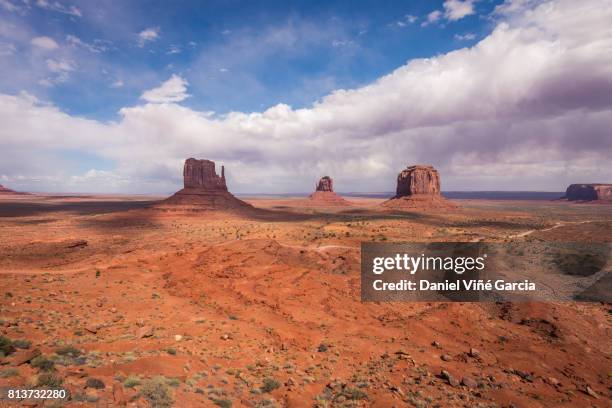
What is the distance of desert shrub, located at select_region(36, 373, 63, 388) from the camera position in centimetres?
862

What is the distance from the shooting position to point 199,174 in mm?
106812

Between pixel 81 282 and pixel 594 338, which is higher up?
pixel 81 282

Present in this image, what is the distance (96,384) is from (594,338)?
80.4ft

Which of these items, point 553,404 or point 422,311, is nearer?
point 553,404

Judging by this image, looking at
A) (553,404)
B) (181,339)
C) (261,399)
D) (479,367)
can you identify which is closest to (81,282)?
(181,339)

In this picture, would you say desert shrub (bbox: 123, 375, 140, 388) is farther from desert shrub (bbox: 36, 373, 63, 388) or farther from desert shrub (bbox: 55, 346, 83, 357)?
desert shrub (bbox: 55, 346, 83, 357)

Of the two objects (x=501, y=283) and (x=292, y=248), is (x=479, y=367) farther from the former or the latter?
(x=292, y=248)

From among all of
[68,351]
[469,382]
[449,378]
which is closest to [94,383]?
[68,351]

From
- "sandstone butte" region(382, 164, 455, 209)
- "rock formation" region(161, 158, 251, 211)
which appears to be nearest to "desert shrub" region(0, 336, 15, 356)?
"rock formation" region(161, 158, 251, 211)

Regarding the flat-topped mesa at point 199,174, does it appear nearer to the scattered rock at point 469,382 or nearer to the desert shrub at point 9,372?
the desert shrub at point 9,372

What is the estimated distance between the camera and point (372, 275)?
1152 inches

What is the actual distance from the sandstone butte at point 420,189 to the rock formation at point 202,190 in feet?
235

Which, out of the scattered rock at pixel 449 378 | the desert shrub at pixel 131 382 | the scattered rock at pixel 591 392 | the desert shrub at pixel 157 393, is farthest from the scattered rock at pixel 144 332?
the scattered rock at pixel 591 392

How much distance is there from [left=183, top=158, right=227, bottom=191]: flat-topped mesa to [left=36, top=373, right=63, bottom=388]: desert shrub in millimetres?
102599
